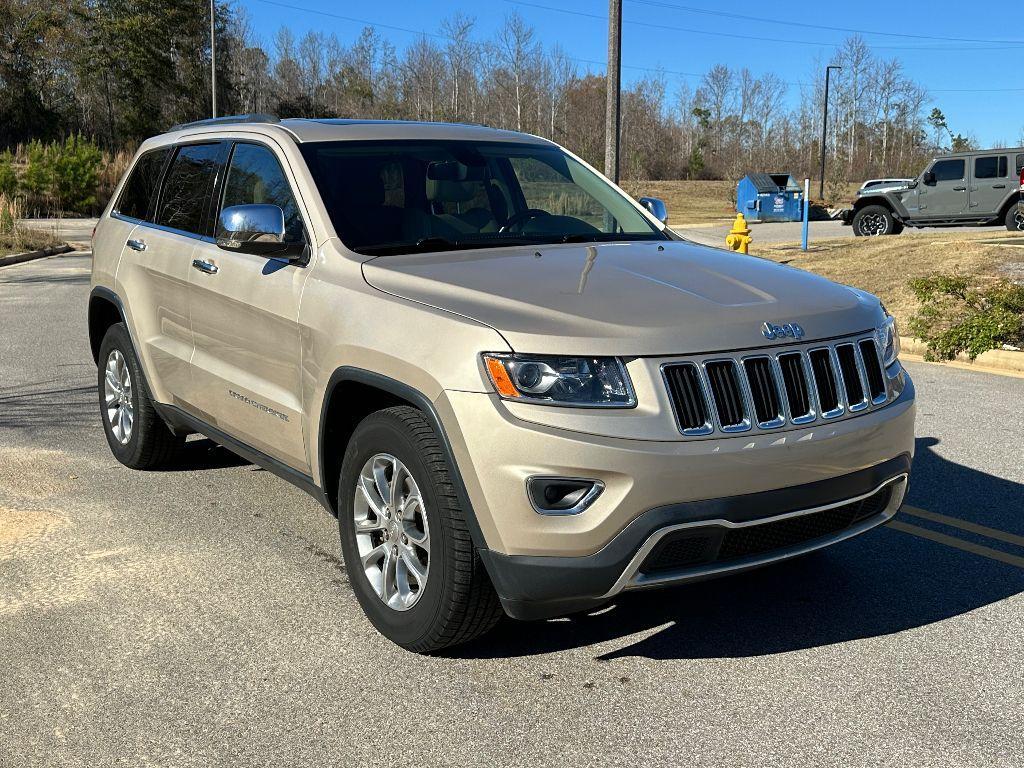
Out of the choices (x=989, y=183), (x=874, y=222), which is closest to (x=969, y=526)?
(x=989, y=183)

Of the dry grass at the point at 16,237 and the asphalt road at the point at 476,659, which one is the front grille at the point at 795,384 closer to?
the asphalt road at the point at 476,659

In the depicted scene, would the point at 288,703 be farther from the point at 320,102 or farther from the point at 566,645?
the point at 320,102

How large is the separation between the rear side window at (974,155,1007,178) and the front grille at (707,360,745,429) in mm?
24260

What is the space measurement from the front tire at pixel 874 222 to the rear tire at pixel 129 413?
23083 millimetres

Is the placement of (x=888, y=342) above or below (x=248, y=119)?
below

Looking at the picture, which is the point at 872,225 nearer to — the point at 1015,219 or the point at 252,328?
the point at 1015,219

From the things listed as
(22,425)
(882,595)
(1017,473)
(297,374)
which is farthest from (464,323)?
(22,425)

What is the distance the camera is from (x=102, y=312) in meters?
6.56

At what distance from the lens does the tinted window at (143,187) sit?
6.02m

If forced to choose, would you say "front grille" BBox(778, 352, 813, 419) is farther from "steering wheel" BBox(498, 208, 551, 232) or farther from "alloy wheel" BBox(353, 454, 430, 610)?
"steering wheel" BBox(498, 208, 551, 232)

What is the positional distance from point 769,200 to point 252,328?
120 ft

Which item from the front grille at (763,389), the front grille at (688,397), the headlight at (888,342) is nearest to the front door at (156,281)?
the front grille at (688,397)

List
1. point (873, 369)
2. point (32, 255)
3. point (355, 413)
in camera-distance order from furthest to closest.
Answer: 1. point (32, 255)
2. point (355, 413)
3. point (873, 369)

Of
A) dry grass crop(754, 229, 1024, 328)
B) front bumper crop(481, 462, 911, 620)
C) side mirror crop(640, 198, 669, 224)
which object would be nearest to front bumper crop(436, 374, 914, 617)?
front bumper crop(481, 462, 911, 620)
